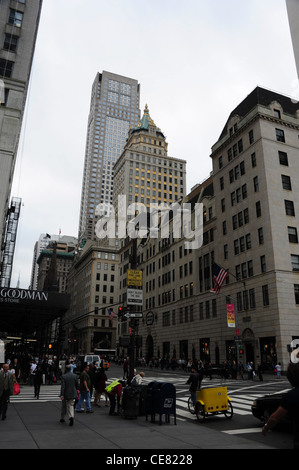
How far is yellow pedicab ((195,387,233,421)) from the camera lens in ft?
40.4

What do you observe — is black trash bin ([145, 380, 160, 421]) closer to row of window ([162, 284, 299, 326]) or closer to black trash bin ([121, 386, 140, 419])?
black trash bin ([121, 386, 140, 419])

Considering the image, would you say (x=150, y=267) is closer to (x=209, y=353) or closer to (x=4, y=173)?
(x=209, y=353)

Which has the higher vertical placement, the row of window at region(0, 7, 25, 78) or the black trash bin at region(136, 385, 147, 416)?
the row of window at region(0, 7, 25, 78)

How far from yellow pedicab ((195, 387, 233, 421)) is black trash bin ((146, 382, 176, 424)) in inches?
45.7

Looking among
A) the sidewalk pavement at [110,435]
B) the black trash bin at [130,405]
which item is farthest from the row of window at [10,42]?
the black trash bin at [130,405]

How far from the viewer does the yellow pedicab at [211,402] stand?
1231cm

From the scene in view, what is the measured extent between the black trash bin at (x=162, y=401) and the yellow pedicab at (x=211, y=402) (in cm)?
116

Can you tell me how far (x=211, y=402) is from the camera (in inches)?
490

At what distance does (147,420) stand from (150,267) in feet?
197

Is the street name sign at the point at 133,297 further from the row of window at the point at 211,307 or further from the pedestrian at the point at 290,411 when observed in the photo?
the row of window at the point at 211,307

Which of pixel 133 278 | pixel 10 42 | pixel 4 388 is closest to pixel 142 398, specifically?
pixel 4 388

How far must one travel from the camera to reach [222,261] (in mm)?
47688

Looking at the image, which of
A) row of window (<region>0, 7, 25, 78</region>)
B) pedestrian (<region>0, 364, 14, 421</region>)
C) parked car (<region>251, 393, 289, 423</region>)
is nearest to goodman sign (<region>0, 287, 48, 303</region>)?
pedestrian (<region>0, 364, 14, 421</region>)
